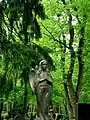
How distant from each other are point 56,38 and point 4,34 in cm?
979

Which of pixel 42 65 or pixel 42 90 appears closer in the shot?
pixel 42 90

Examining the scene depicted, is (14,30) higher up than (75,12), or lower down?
lower down

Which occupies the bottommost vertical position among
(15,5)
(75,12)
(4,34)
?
(4,34)

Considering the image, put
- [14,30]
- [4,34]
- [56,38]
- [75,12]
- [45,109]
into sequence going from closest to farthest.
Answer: [45,109] < [4,34] < [14,30] < [75,12] < [56,38]

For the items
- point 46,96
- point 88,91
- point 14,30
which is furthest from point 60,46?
point 46,96

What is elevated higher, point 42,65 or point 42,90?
point 42,65

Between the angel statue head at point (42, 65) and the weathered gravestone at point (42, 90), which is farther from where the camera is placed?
the angel statue head at point (42, 65)

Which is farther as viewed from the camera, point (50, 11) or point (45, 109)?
point (50, 11)

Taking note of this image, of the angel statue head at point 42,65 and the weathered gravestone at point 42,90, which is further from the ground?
the angel statue head at point 42,65

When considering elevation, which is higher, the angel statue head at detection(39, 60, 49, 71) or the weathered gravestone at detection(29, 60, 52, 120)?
the angel statue head at detection(39, 60, 49, 71)

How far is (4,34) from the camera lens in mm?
10383

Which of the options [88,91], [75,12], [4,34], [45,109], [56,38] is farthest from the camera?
[88,91]

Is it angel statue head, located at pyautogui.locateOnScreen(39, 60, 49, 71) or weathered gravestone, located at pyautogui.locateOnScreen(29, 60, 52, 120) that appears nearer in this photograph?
weathered gravestone, located at pyautogui.locateOnScreen(29, 60, 52, 120)

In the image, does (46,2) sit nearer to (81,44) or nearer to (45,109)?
(81,44)
